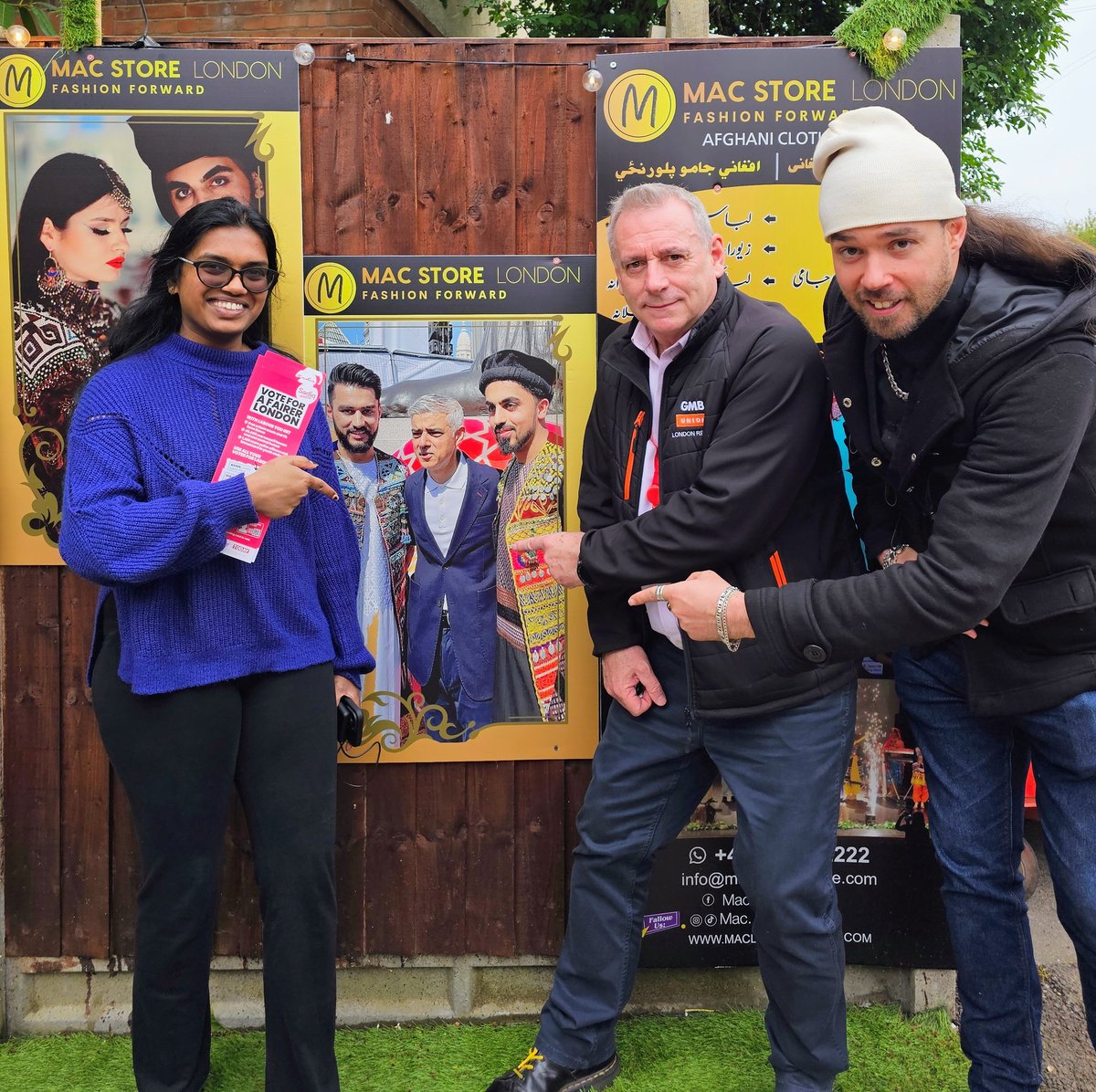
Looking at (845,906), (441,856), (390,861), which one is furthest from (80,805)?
(845,906)

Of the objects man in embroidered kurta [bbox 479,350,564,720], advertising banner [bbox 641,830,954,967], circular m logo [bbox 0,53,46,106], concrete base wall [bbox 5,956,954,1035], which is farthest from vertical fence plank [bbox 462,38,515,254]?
concrete base wall [bbox 5,956,954,1035]

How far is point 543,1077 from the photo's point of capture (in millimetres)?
2582

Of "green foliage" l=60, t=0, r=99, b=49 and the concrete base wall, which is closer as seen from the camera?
"green foliage" l=60, t=0, r=99, b=49

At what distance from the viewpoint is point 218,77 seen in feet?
9.34

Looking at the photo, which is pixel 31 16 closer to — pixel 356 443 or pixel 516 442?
pixel 356 443

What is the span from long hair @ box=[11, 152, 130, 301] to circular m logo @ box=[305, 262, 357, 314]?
0.56 metres

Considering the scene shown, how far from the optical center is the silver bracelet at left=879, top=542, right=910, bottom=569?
2.27 meters

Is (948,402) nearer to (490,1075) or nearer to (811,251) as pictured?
(811,251)

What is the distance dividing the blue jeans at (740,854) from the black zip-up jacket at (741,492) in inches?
4.9

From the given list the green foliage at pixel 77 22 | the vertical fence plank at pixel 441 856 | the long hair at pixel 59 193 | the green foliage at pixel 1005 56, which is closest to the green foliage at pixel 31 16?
the green foliage at pixel 77 22

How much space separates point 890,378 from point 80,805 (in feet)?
8.32

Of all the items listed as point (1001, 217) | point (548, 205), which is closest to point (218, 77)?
point (548, 205)

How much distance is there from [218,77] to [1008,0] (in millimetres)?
9266

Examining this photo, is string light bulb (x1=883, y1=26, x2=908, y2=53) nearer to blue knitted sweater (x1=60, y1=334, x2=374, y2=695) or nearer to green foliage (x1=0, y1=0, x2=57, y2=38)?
blue knitted sweater (x1=60, y1=334, x2=374, y2=695)
